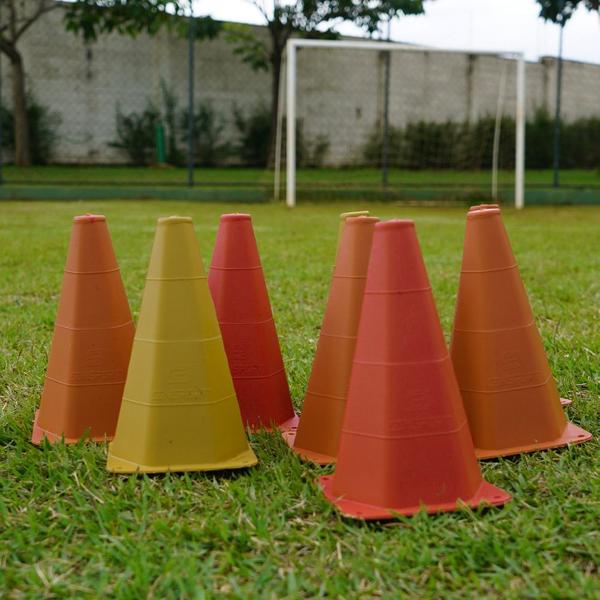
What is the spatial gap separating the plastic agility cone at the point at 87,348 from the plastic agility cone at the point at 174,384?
21 centimetres

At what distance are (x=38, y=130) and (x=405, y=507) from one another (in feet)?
47.6

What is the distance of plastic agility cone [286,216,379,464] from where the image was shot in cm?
181

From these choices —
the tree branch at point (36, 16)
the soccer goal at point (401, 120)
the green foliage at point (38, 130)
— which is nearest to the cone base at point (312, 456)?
the soccer goal at point (401, 120)

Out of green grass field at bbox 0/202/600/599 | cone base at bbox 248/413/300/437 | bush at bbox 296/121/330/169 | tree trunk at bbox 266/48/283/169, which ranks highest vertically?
tree trunk at bbox 266/48/283/169

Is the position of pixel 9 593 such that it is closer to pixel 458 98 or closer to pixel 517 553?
pixel 517 553

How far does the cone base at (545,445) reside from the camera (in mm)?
1784

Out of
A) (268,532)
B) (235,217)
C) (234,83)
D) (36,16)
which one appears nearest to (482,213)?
(235,217)

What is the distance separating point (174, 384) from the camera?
169 cm

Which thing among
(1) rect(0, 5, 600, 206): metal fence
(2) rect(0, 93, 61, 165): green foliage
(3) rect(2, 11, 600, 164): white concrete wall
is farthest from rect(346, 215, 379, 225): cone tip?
(2) rect(0, 93, 61, 165): green foliage

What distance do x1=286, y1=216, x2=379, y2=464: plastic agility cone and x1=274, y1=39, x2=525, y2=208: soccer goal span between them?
12.2m

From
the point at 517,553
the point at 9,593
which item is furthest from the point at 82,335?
the point at 517,553

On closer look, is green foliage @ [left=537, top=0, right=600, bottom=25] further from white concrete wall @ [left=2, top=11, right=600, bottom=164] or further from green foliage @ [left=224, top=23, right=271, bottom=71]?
green foliage @ [left=224, top=23, right=271, bottom=71]

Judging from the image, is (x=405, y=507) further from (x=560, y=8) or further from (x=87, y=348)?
(x=560, y=8)

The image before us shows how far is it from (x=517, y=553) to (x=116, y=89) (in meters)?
15.0
